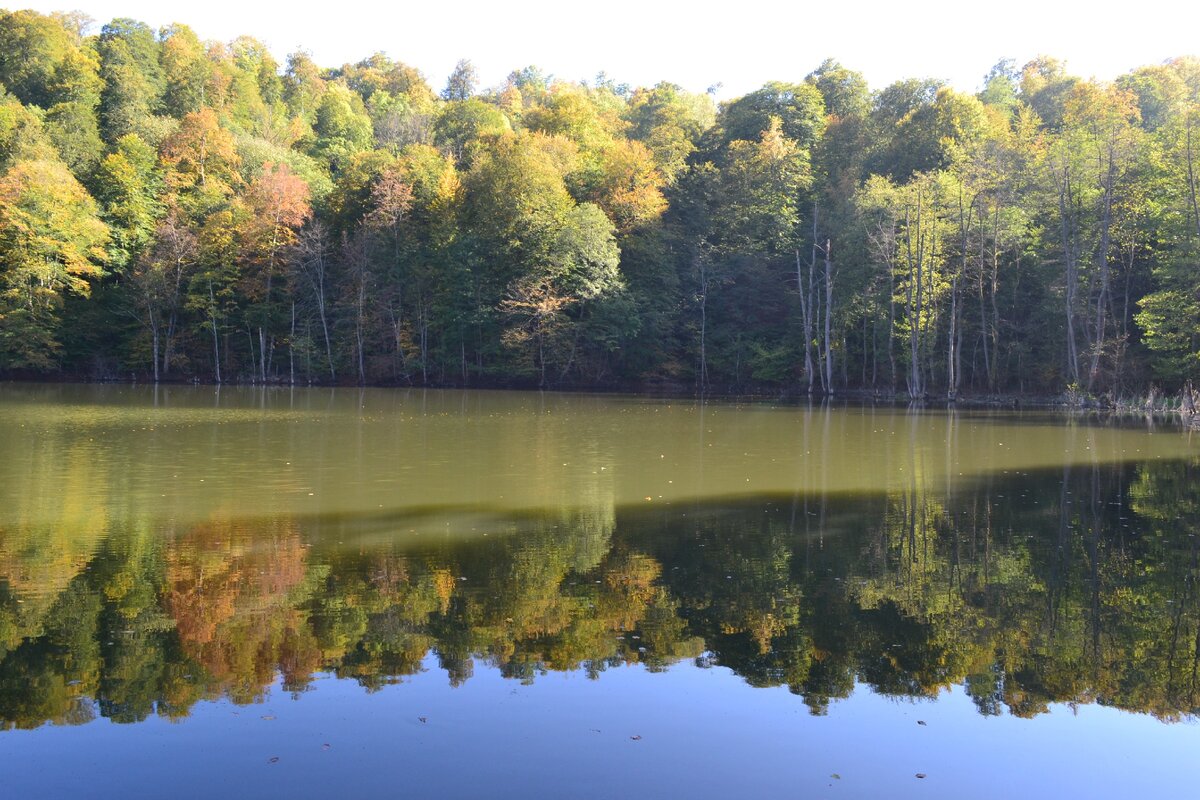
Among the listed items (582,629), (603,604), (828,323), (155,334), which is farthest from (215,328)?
(582,629)

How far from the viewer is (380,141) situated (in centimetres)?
7106

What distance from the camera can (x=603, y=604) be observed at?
8.39 m

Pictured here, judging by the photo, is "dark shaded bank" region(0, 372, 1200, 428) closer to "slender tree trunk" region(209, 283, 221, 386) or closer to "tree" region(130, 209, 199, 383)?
"slender tree trunk" region(209, 283, 221, 386)

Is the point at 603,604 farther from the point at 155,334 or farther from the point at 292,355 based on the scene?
the point at 155,334

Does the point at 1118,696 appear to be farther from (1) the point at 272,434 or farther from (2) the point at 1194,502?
(1) the point at 272,434

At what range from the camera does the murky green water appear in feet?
17.9

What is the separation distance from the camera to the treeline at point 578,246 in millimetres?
42656

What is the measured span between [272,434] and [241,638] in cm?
1583

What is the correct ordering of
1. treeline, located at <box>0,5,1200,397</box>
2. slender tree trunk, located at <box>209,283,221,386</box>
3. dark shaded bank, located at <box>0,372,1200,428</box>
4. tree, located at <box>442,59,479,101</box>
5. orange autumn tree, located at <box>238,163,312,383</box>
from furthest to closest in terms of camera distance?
tree, located at <box>442,59,479,101</box>, orange autumn tree, located at <box>238,163,312,383</box>, slender tree trunk, located at <box>209,283,221,386</box>, treeline, located at <box>0,5,1200,397</box>, dark shaded bank, located at <box>0,372,1200,428</box>

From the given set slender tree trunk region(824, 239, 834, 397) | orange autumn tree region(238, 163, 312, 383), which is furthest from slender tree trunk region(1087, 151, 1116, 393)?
orange autumn tree region(238, 163, 312, 383)

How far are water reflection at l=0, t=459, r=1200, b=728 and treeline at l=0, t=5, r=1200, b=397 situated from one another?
32068mm

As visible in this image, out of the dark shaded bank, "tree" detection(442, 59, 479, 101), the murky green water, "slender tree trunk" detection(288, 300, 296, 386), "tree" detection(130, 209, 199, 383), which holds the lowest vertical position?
the murky green water

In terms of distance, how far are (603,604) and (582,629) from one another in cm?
68

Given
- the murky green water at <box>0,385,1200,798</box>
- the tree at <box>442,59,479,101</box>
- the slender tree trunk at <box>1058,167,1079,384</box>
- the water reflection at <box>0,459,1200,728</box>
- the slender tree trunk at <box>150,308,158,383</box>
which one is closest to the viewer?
the murky green water at <box>0,385,1200,798</box>
